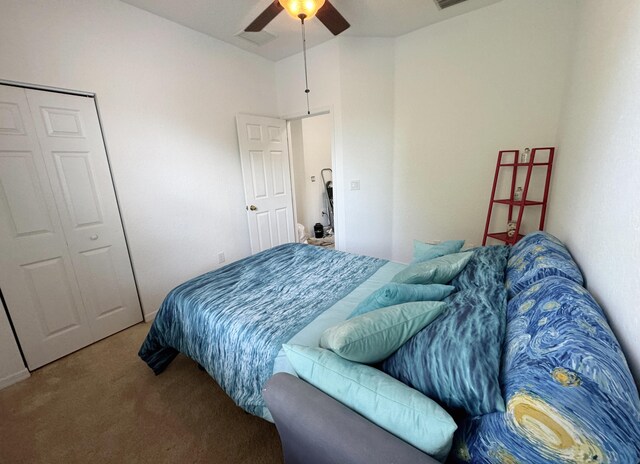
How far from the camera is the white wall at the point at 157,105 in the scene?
185 cm

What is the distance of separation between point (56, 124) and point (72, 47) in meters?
0.60

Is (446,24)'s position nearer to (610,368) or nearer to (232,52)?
(232,52)

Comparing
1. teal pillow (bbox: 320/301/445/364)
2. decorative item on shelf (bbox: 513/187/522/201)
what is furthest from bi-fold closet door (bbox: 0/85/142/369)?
decorative item on shelf (bbox: 513/187/522/201)

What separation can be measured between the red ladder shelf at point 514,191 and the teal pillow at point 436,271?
1460mm

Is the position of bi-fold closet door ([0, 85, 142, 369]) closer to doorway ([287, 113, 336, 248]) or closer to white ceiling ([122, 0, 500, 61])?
white ceiling ([122, 0, 500, 61])

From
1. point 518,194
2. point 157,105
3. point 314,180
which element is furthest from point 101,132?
point 518,194

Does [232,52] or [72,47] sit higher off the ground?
[232,52]

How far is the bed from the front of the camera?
1.23m

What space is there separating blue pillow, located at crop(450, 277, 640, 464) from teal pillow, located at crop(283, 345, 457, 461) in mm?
111

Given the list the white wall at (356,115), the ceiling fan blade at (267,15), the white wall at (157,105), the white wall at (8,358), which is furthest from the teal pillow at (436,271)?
the white wall at (8,358)

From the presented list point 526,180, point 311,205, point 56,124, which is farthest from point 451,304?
point 311,205

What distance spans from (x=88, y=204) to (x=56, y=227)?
260 mm

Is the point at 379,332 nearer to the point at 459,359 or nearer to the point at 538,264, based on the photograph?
the point at 459,359

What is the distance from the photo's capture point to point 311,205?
516 centimetres
